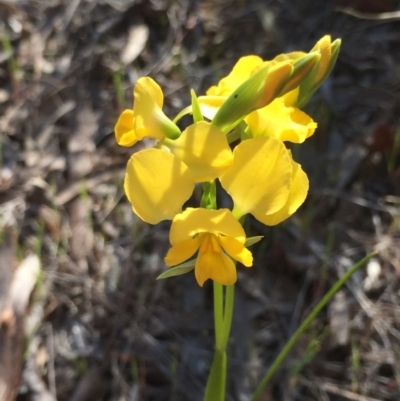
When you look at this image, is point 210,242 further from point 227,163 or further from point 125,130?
point 125,130

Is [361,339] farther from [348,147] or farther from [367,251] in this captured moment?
[348,147]

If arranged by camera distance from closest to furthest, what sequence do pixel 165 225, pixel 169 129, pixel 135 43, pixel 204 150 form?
pixel 204 150 < pixel 169 129 < pixel 165 225 < pixel 135 43

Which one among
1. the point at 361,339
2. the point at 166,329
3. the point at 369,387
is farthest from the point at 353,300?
the point at 166,329

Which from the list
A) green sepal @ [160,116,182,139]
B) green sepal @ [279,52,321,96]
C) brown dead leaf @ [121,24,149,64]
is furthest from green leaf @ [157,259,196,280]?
brown dead leaf @ [121,24,149,64]

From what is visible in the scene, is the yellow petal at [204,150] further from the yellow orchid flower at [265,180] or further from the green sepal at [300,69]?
the green sepal at [300,69]

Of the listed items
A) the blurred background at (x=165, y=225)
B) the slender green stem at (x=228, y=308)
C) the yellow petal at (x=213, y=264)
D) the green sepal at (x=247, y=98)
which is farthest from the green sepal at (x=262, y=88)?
the blurred background at (x=165, y=225)

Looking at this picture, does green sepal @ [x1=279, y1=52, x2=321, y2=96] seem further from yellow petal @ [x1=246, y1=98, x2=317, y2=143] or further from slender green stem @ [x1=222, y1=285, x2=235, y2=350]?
slender green stem @ [x1=222, y1=285, x2=235, y2=350]

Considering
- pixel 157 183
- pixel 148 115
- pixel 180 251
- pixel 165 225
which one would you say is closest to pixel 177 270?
pixel 180 251
